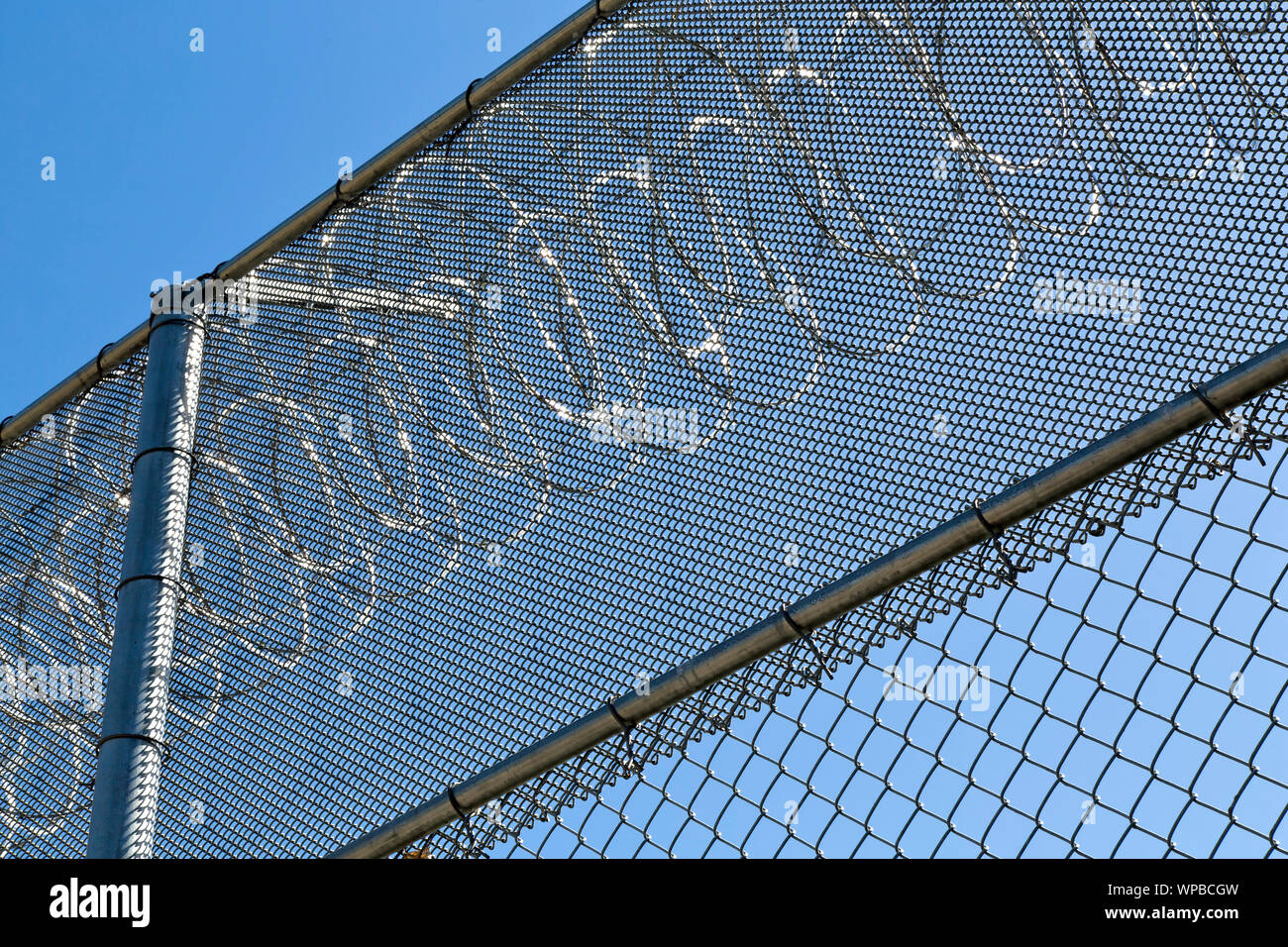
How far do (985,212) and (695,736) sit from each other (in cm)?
102

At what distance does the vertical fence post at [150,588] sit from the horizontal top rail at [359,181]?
0.65 ft

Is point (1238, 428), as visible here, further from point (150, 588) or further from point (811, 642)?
point (150, 588)

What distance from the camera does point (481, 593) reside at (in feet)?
9.97

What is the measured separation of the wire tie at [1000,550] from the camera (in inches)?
94.5

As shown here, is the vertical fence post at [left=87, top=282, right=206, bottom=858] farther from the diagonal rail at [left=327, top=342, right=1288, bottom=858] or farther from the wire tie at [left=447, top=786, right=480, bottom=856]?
the wire tie at [left=447, top=786, right=480, bottom=856]

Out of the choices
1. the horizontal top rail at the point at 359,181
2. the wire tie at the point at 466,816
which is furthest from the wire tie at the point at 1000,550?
the horizontal top rail at the point at 359,181

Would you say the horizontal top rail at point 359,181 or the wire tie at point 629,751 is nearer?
the wire tie at point 629,751

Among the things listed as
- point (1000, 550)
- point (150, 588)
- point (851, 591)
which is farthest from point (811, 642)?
point (150, 588)

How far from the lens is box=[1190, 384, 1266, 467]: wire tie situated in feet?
7.30

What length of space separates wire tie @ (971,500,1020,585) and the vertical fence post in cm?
185

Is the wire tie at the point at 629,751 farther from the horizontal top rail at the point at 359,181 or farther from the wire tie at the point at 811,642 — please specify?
the horizontal top rail at the point at 359,181

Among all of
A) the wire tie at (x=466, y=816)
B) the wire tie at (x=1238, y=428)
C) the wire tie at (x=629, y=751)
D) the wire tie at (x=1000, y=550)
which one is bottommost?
the wire tie at (x=466, y=816)
